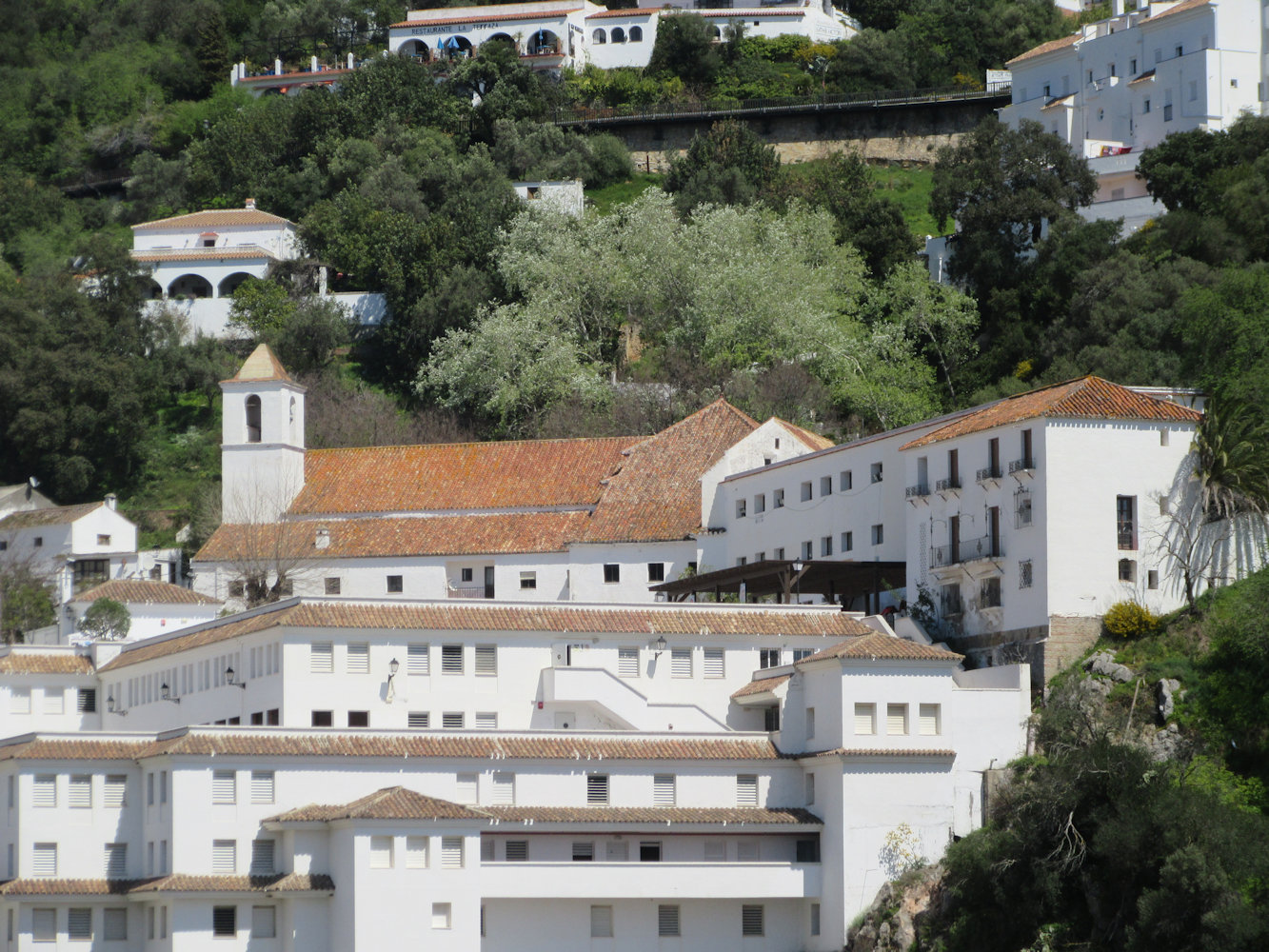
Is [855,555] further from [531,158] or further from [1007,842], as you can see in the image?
[531,158]

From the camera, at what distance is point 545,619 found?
57.2 metres

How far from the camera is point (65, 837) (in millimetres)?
51875

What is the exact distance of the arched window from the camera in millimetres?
81312

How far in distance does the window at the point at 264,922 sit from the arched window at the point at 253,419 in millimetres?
33742

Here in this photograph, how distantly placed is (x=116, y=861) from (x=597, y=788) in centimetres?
1188

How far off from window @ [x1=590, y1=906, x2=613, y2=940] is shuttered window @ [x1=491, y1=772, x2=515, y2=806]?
3314mm

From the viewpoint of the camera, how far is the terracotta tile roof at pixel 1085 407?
55.3 meters

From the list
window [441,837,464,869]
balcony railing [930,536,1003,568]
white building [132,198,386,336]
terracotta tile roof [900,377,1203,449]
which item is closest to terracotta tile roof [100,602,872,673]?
balcony railing [930,536,1003,568]

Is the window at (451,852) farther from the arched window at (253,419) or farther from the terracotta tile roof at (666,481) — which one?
the arched window at (253,419)

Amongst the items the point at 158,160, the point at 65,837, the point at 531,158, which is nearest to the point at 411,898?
the point at 65,837

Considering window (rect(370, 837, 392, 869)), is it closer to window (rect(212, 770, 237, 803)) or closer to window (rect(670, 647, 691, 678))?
window (rect(212, 770, 237, 803))

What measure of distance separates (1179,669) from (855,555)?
14.3m

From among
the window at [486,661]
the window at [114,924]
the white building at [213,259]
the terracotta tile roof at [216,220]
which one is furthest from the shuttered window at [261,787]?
the terracotta tile roof at [216,220]

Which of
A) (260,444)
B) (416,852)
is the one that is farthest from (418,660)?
(260,444)
